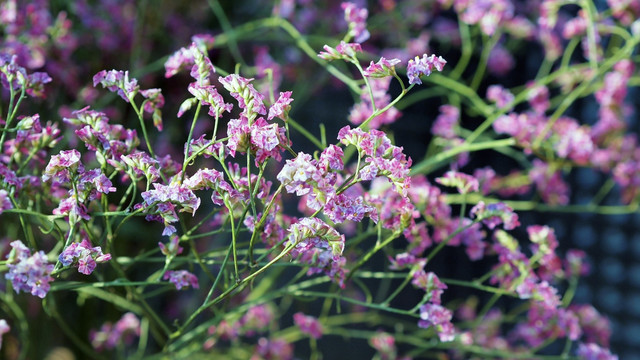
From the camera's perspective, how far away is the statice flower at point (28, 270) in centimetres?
43

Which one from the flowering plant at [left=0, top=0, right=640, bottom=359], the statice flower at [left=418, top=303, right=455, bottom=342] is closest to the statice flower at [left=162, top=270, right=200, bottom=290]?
the flowering plant at [left=0, top=0, right=640, bottom=359]

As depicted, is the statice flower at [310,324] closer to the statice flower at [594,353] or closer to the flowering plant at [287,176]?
the flowering plant at [287,176]

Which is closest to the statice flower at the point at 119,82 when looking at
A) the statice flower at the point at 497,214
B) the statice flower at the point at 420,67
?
the statice flower at the point at 420,67

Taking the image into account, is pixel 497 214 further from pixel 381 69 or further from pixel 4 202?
pixel 4 202

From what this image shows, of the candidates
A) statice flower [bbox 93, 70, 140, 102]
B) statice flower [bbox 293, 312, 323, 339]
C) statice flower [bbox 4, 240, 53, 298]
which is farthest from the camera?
statice flower [bbox 293, 312, 323, 339]

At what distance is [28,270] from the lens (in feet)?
1.43

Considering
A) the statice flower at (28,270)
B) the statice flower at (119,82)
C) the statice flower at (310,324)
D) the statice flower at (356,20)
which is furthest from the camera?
the statice flower at (310,324)

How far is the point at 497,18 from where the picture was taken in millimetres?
905

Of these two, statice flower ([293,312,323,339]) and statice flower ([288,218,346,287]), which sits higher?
statice flower ([288,218,346,287])

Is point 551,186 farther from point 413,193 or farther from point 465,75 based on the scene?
point 465,75

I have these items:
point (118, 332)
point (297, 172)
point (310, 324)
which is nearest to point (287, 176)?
point (297, 172)

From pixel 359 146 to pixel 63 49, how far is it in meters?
0.61

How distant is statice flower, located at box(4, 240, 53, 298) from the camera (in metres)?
0.43

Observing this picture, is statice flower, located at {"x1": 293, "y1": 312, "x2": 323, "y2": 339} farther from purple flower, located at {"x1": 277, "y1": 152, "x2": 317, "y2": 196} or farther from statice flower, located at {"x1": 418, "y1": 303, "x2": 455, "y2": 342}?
purple flower, located at {"x1": 277, "y1": 152, "x2": 317, "y2": 196}
